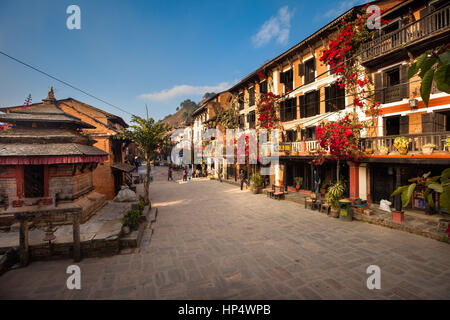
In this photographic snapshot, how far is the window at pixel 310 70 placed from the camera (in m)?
16.9

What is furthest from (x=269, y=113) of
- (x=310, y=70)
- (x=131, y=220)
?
(x=131, y=220)

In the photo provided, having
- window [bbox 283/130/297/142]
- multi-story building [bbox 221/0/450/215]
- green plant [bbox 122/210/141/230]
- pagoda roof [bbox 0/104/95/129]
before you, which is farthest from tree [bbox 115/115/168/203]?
window [bbox 283/130/297/142]

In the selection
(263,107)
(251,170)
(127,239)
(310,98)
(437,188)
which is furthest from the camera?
(251,170)

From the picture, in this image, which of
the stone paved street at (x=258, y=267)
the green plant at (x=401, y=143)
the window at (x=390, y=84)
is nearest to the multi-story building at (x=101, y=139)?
the stone paved street at (x=258, y=267)

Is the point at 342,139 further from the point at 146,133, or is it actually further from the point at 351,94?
the point at 146,133

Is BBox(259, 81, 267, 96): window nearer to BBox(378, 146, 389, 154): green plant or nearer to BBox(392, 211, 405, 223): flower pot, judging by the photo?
BBox(378, 146, 389, 154): green plant

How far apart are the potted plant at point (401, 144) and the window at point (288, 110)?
8.75m

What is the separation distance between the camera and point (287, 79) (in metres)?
19.6

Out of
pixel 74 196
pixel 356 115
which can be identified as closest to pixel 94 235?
pixel 74 196

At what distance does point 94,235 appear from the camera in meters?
7.63

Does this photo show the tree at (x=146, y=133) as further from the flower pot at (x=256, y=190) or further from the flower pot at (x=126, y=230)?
the flower pot at (x=256, y=190)

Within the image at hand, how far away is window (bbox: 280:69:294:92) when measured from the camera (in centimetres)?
1908

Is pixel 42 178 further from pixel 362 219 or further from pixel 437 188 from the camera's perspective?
pixel 362 219
